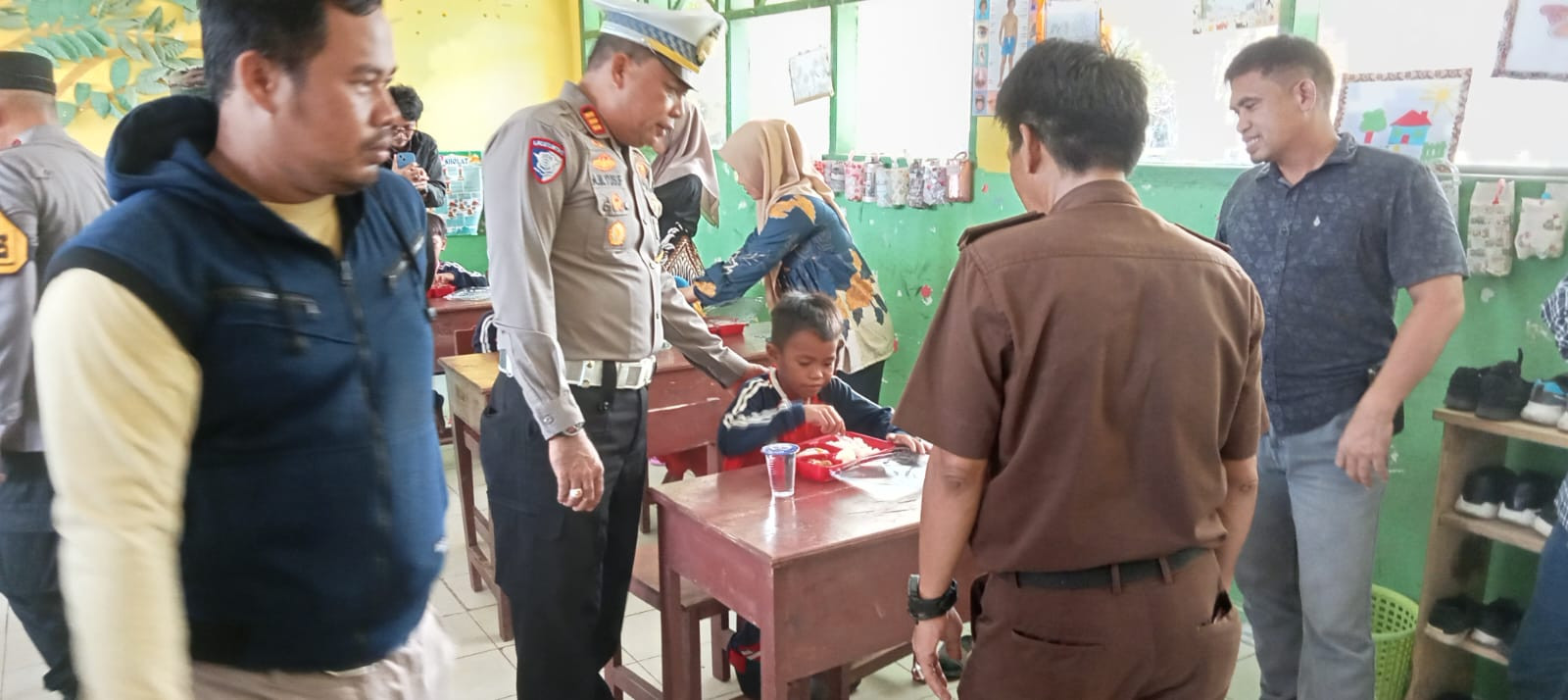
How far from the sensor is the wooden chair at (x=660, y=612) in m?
2.26

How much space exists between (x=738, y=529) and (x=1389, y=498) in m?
1.90

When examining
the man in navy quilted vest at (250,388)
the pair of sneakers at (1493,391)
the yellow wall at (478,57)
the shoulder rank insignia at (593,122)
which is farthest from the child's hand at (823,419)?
the yellow wall at (478,57)

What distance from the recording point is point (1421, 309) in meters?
2.08

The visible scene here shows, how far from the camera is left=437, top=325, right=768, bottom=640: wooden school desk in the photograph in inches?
121

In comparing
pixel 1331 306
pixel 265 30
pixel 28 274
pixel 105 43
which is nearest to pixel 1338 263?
pixel 1331 306

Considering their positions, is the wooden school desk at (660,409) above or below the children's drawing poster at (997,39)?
below

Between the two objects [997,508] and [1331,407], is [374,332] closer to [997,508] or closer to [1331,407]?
→ [997,508]

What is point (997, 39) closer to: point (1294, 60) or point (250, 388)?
point (1294, 60)

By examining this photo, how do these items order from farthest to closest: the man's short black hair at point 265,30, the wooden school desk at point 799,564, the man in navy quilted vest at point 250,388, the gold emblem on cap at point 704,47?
1. the gold emblem on cap at point 704,47
2. the wooden school desk at point 799,564
3. the man's short black hair at point 265,30
4. the man in navy quilted vest at point 250,388

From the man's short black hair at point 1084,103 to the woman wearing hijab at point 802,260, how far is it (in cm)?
189

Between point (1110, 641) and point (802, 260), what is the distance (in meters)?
2.09

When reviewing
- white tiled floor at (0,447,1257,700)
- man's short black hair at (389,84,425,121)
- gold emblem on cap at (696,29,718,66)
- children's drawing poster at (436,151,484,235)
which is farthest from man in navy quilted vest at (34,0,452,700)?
children's drawing poster at (436,151,484,235)

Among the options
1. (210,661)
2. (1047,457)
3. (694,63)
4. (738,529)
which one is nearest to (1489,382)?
(1047,457)

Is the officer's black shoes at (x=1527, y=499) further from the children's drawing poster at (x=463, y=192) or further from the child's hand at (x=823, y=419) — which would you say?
the children's drawing poster at (x=463, y=192)
